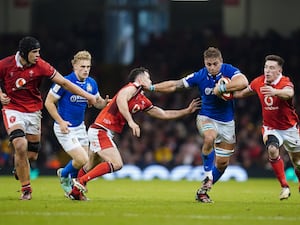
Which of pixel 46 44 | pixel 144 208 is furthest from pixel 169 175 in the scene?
pixel 144 208

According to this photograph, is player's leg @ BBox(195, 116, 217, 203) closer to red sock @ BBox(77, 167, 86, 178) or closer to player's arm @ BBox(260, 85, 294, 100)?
player's arm @ BBox(260, 85, 294, 100)

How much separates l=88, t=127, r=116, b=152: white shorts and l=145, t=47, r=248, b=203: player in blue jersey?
0.96 metres

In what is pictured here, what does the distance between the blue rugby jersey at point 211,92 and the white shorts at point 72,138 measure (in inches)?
77.2

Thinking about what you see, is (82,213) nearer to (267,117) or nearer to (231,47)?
(267,117)

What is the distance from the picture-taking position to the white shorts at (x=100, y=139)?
1345 cm

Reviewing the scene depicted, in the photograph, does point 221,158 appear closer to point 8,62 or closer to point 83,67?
point 83,67

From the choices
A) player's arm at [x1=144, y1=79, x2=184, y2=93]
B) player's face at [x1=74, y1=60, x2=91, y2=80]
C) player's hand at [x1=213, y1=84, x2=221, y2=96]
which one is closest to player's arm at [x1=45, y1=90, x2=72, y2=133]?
player's face at [x1=74, y1=60, x2=91, y2=80]

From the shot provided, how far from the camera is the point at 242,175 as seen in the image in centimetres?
2497

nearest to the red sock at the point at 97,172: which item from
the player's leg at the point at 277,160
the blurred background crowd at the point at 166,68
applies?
the player's leg at the point at 277,160

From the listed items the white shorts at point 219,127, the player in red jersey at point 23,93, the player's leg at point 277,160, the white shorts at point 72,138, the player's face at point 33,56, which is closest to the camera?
the player in red jersey at point 23,93

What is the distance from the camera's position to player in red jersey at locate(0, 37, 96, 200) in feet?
43.3

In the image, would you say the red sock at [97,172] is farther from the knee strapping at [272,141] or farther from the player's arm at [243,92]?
the knee strapping at [272,141]

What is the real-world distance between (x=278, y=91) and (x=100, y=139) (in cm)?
272

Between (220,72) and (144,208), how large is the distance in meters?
2.74
